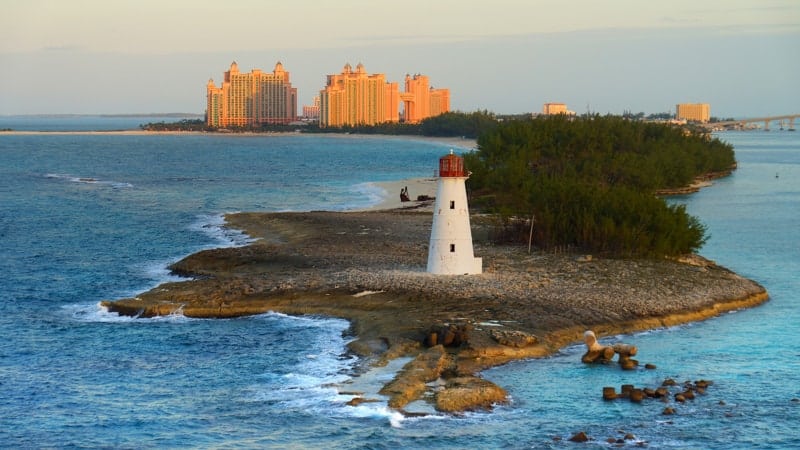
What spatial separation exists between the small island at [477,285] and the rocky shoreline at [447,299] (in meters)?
0.06

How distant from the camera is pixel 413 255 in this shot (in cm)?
4316

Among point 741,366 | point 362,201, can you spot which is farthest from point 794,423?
point 362,201

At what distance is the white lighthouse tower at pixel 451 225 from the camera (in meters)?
36.0

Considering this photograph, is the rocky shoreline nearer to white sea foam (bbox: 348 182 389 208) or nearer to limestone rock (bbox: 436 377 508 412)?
limestone rock (bbox: 436 377 508 412)

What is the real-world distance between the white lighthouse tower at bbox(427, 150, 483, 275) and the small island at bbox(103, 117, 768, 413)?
54 cm

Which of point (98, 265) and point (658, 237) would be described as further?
point (98, 265)

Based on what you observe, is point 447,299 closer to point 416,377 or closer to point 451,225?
point 451,225

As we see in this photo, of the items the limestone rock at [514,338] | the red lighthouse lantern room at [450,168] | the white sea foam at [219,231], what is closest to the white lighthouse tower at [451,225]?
the red lighthouse lantern room at [450,168]

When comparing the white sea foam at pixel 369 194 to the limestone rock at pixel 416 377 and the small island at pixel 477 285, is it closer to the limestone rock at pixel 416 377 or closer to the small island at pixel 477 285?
the small island at pixel 477 285

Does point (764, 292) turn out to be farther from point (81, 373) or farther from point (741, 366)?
point (81, 373)

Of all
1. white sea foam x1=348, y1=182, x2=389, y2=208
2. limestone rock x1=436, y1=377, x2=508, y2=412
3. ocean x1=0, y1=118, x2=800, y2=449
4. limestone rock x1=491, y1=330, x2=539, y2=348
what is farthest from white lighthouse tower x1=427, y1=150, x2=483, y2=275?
white sea foam x1=348, y1=182, x2=389, y2=208

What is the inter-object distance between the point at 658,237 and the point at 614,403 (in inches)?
733

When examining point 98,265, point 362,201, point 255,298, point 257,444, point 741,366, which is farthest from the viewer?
point 362,201

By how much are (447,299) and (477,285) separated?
1.90 metres
